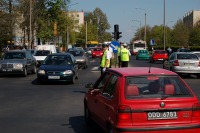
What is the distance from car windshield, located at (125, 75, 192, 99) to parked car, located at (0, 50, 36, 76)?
17332mm

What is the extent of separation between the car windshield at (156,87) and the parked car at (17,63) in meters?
17.3

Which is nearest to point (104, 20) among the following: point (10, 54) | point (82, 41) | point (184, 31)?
point (82, 41)

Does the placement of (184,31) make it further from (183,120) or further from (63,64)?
(183,120)

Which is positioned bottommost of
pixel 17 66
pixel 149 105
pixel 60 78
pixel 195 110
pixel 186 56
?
pixel 60 78

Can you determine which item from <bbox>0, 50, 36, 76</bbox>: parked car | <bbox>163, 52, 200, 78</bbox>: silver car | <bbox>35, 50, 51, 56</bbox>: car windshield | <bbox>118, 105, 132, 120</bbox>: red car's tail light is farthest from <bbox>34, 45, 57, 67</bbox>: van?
<bbox>118, 105, 132, 120</bbox>: red car's tail light

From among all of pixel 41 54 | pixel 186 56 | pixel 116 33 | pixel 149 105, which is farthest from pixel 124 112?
pixel 41 54

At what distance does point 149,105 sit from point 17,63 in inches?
706

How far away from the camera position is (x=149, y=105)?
6531 millimetres

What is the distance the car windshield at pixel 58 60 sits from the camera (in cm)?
1998

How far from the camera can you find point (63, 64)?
19844mm

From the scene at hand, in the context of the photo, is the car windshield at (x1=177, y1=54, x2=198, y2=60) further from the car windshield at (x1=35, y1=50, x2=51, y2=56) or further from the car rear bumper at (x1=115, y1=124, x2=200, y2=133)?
the car rear bumper at (x1=115, y1=124, x2=200, y2=133)

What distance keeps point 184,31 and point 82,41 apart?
174 ft

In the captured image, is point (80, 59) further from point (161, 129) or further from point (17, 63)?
point (161, 129)

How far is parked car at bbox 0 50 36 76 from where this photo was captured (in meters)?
23.5
